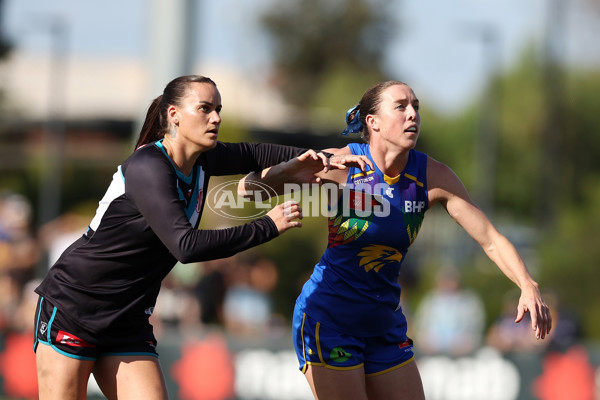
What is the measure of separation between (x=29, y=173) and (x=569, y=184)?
24.6m

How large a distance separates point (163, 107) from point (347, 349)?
1562 mm

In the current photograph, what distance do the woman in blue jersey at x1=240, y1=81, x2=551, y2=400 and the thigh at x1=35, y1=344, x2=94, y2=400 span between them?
3.89ft

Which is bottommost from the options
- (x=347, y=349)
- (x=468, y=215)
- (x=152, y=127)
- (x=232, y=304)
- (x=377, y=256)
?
(x=232, y=304)

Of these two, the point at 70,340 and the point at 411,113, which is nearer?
the point at 70,340

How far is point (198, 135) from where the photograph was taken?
458 centimetres

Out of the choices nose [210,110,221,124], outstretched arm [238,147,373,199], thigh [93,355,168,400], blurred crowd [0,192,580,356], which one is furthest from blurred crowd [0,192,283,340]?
nose [210,110,221,124]

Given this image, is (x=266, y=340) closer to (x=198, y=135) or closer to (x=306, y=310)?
(x=306, y=310)

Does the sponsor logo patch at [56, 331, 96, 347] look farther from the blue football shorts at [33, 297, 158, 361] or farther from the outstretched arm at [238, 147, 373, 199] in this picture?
the outstretched arm at [238, 147, 373, 199]

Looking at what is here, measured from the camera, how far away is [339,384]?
4.95 m

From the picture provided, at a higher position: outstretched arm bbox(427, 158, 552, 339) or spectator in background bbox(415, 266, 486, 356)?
outstretched arm bbox(427, 158, 552, 339)

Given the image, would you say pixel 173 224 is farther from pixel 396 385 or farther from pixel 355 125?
pixel 396 385

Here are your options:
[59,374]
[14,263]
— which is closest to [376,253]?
[59,374]

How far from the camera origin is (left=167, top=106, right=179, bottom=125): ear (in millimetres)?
4629

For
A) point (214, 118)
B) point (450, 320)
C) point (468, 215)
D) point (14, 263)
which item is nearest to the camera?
point (214, 118)
